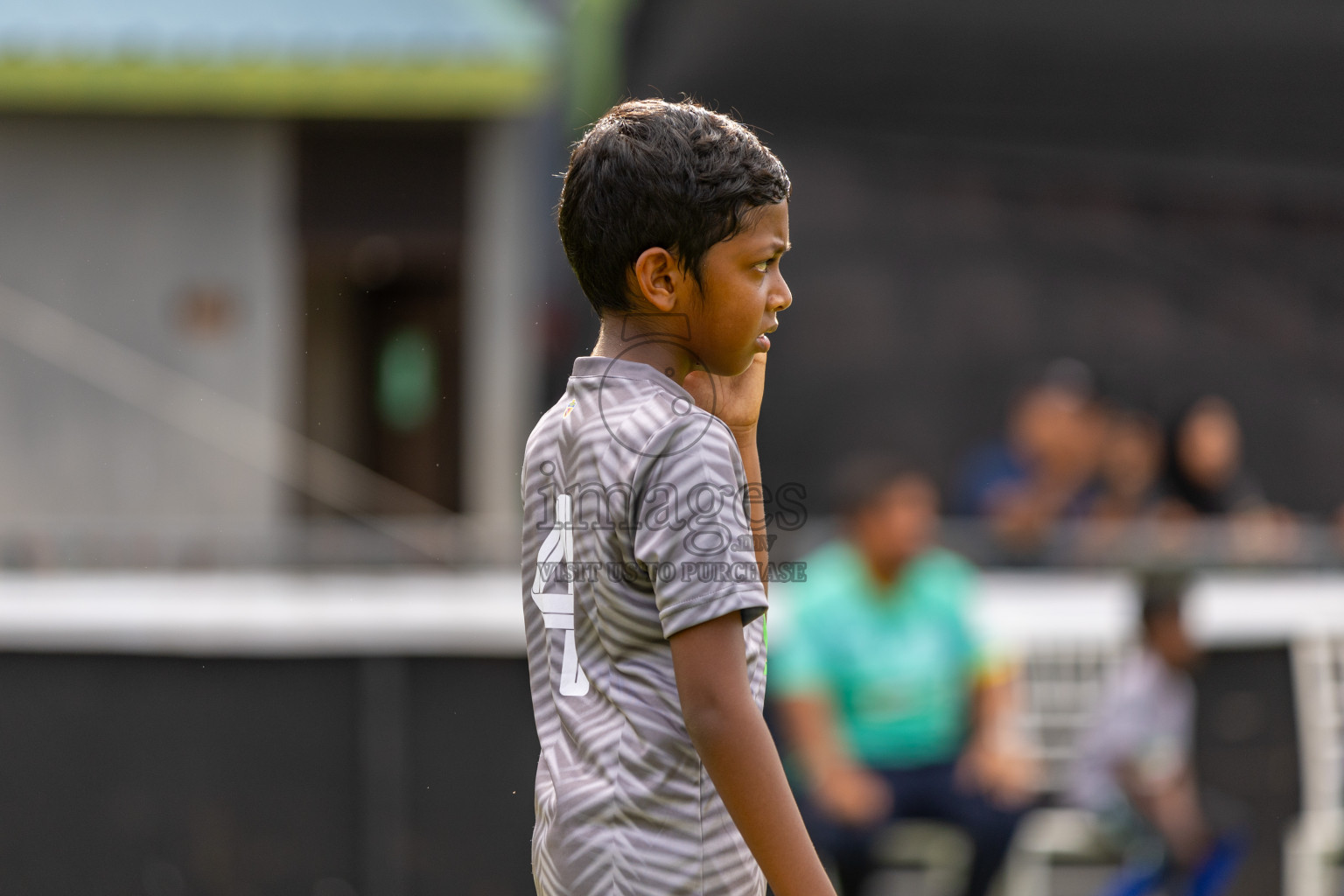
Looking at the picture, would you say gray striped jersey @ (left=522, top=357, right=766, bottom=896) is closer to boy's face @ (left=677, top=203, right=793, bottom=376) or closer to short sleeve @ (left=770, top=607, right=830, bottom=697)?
boy's face @ (left=677, top=203, right=793, bottom=376)

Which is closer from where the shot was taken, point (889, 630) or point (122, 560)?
point (889, 630)

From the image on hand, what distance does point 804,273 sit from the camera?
25.4 feet

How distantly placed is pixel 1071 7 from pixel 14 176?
545 cm

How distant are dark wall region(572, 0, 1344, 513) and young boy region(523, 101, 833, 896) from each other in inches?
228

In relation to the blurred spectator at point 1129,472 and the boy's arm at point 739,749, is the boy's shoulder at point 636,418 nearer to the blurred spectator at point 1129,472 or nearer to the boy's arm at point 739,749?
the boy's arm at point 739,749

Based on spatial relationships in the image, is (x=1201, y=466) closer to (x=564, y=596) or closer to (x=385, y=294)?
(x=385, y=294)

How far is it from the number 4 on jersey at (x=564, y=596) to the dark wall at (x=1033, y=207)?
19.0 ft

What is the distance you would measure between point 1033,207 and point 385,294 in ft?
12.5

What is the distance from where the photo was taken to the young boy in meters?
1.17

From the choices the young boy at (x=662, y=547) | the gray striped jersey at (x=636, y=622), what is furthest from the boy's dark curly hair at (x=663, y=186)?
the gray striped jersey at (x=636, y=622)

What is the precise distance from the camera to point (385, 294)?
8.59 meters

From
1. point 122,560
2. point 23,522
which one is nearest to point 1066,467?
point 122,560

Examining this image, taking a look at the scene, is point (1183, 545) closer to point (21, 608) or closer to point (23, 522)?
point (21, 608)

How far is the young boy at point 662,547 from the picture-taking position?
1175mm
